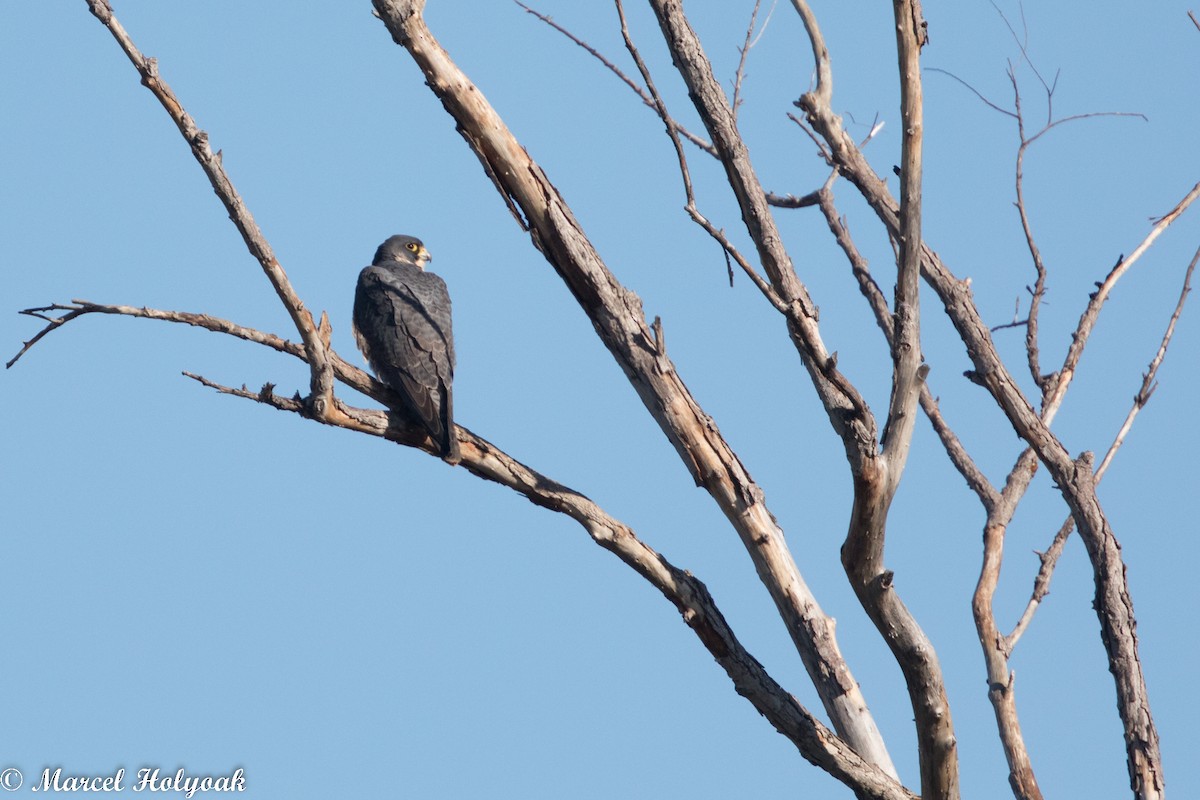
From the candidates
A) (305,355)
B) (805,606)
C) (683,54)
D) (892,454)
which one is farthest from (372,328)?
(892,454)

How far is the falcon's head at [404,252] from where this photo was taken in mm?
8547

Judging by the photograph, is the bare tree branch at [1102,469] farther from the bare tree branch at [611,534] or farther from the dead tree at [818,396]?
the bare tree branch at [611,534]

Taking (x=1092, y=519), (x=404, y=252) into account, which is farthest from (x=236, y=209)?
(x=404, y=252)

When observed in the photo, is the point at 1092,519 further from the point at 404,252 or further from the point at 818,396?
the point at 404,252

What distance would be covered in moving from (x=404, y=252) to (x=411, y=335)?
1887mm

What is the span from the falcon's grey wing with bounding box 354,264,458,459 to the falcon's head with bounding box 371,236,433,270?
1.16 feet

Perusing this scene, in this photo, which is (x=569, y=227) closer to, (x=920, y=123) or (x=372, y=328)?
(x=920, y=123)

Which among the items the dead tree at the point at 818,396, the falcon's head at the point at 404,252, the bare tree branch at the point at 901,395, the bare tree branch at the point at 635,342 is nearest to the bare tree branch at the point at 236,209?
the dead tree at the point at 818,396

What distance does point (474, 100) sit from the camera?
490 centimetres

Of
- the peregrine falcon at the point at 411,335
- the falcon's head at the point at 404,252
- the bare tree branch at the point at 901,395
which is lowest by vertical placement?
the bare tree branch at the point at 901,395

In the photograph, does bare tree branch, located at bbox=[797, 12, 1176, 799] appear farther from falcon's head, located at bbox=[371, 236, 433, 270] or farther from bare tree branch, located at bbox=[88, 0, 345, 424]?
falcon's head, located at bbox=[371, 236, 433, 270]

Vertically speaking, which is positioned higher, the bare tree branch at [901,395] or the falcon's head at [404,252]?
the falcon's head at [404,252]

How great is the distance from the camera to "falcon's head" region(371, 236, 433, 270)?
28.0ft

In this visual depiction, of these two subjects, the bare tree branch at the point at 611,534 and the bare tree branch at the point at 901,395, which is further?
the bare tree branch at the point at 611,534
